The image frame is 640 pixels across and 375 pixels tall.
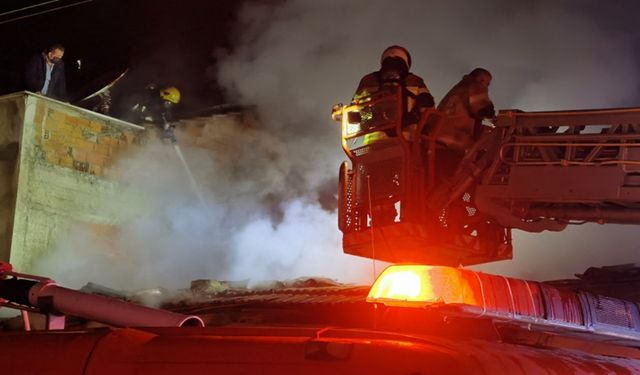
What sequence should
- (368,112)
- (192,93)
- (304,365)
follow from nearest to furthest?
(304,365), (368,112), (192,93)

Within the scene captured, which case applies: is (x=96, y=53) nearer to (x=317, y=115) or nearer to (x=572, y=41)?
(x=317, y=115)

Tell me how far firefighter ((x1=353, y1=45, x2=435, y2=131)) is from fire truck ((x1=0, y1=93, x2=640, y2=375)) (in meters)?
0.13

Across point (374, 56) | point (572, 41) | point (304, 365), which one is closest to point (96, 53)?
point (374, 56)

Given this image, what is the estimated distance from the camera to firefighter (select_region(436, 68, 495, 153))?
645 cm

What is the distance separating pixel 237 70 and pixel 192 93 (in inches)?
69.4

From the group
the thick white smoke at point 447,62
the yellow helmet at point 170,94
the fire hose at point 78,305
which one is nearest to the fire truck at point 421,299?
the fire hose at point 78,305

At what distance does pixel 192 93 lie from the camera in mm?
15633

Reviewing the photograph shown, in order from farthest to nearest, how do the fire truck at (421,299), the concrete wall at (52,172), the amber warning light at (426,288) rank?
the concrete wall at (52,172) → the amber warning light at (426,288) → the fire truck at (421,299)

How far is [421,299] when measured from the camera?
340 centimetres

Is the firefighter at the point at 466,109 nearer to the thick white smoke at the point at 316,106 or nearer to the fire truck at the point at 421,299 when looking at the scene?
the fire truck at the point at 421,299

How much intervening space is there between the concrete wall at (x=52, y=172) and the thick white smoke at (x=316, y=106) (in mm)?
551

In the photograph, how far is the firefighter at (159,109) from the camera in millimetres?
14359

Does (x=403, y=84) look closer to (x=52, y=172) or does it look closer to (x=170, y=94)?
(x=52, y=172)

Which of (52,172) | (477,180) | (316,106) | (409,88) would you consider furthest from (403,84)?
(52,172)
